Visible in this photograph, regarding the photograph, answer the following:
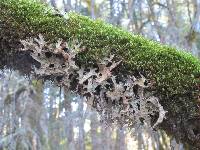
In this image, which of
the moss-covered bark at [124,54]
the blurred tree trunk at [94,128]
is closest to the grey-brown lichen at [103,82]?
the moss-covered bark at [124,54]

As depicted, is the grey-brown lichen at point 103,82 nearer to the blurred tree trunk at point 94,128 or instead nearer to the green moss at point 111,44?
the green moss at point 111,44

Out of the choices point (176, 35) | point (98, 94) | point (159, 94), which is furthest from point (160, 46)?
point (176, 35)

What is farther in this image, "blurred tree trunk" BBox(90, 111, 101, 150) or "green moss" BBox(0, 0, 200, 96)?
"blurred tree trunk" BBox(90, 111, 101, 150)

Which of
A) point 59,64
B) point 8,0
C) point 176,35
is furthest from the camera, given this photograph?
point 176,35

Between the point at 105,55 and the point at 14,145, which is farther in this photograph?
the point at 14,145

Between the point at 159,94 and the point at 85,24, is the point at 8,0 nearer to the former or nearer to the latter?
the point at 85,24

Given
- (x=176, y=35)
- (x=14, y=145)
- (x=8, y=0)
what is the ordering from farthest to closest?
(x=176, y=35) → (x=14, y=145) → (x=8, y=0)

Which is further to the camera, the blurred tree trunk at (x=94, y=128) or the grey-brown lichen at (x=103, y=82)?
the blurred tree trunk at (x=94, y=128)

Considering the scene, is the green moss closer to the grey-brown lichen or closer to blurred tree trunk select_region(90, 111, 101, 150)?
the grey-brown lichen

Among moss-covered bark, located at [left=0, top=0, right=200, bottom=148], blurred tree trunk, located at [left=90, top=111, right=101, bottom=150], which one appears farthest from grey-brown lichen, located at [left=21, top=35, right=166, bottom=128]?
blurred tree trunk, located at [left=90, top=111, right=101, bottom=150]
